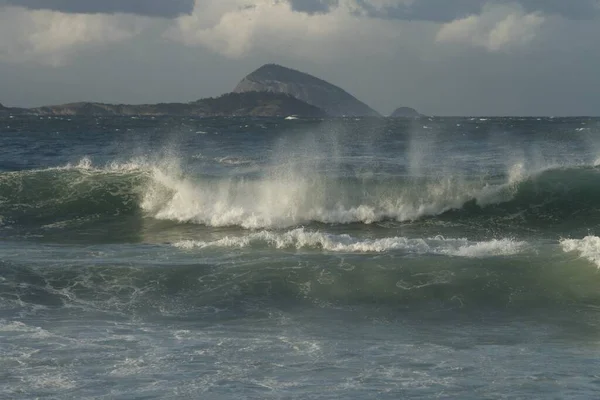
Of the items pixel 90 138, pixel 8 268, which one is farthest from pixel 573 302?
pixel 90 138

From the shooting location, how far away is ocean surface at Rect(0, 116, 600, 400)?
37.2ft

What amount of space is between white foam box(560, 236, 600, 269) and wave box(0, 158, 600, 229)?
22.4 ft

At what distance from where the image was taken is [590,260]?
18.8m

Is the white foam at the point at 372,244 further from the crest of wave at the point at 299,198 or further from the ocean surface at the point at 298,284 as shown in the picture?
the crest of wave at the point at 299,198

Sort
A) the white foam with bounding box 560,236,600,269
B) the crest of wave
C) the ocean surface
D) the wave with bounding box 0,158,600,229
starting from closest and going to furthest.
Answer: the ocean surface
the white foam with bounding box 560,236,600,269
the crest of wave
the wave with bounding box 0,158,600,229

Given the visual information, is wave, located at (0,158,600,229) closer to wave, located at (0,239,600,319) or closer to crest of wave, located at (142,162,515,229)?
crest of wave, located at (142,162,515,229)

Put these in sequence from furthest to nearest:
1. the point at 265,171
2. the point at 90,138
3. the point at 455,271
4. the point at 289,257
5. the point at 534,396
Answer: the point at 90,138, the point at 265,171, the point at 289,257, the point at 455,271, the point at 534,396

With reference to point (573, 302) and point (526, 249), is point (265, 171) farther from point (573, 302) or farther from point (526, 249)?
point (573, 302)

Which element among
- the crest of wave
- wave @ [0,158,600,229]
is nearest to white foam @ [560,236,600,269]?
wave @ [0,158,600,229]

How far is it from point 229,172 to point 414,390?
29132mm

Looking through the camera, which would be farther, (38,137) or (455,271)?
(38,137)

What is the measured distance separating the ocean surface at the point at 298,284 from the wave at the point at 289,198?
0.10 meters

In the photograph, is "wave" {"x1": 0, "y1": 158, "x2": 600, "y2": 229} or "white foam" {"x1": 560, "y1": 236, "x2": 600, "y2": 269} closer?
"white foam" {"x1": 560, "y1": 236, "x2": 600, "y2": 269}

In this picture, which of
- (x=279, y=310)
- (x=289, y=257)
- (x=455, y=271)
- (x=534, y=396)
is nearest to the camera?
(x=534, y=396)
